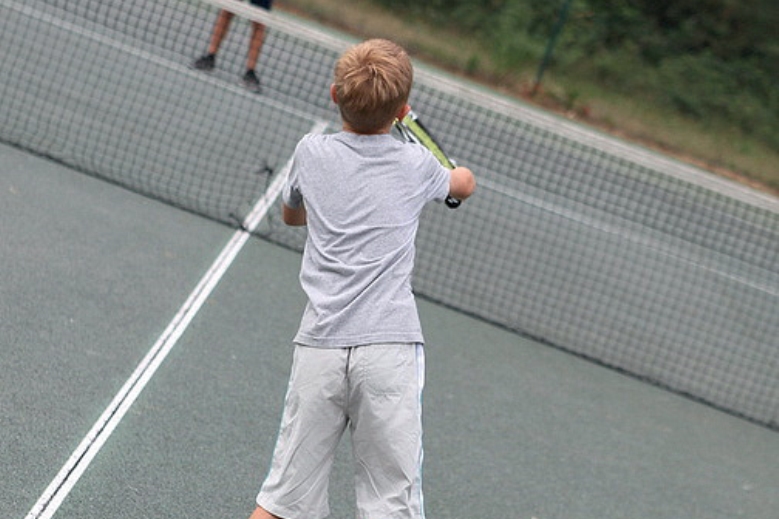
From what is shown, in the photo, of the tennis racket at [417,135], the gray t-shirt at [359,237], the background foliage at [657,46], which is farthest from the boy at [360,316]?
the background foliage at [657,46]

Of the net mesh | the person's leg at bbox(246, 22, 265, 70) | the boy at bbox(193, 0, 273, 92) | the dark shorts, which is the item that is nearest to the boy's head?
the net mesh

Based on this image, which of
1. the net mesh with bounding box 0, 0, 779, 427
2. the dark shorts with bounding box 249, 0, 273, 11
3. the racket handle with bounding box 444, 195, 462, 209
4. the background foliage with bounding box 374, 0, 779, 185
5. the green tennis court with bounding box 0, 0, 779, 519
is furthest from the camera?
the background foliage with bounding box 374, 0, 779, 185

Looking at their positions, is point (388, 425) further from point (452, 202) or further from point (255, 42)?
point (255, 42)

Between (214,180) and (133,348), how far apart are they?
111 inches

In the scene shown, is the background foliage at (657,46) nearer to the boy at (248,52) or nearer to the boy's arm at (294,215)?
the boy at (248,52)

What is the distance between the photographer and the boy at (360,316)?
349 centimetres

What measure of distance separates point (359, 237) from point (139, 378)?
7.14ft

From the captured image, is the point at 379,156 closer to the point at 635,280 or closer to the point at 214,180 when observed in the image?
the point at 214,180

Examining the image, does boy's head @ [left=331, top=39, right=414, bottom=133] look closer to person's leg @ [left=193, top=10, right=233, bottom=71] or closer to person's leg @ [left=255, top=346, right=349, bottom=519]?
person's leg @ [left=255, top=346, right=349, bottom=519]

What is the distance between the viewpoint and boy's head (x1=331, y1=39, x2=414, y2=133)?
11.2ft

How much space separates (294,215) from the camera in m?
3.78

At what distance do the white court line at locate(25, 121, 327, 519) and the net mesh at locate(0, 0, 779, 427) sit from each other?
0.37 metres

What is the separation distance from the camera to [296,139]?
32.4ft

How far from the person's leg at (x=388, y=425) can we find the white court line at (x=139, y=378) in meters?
1.23
